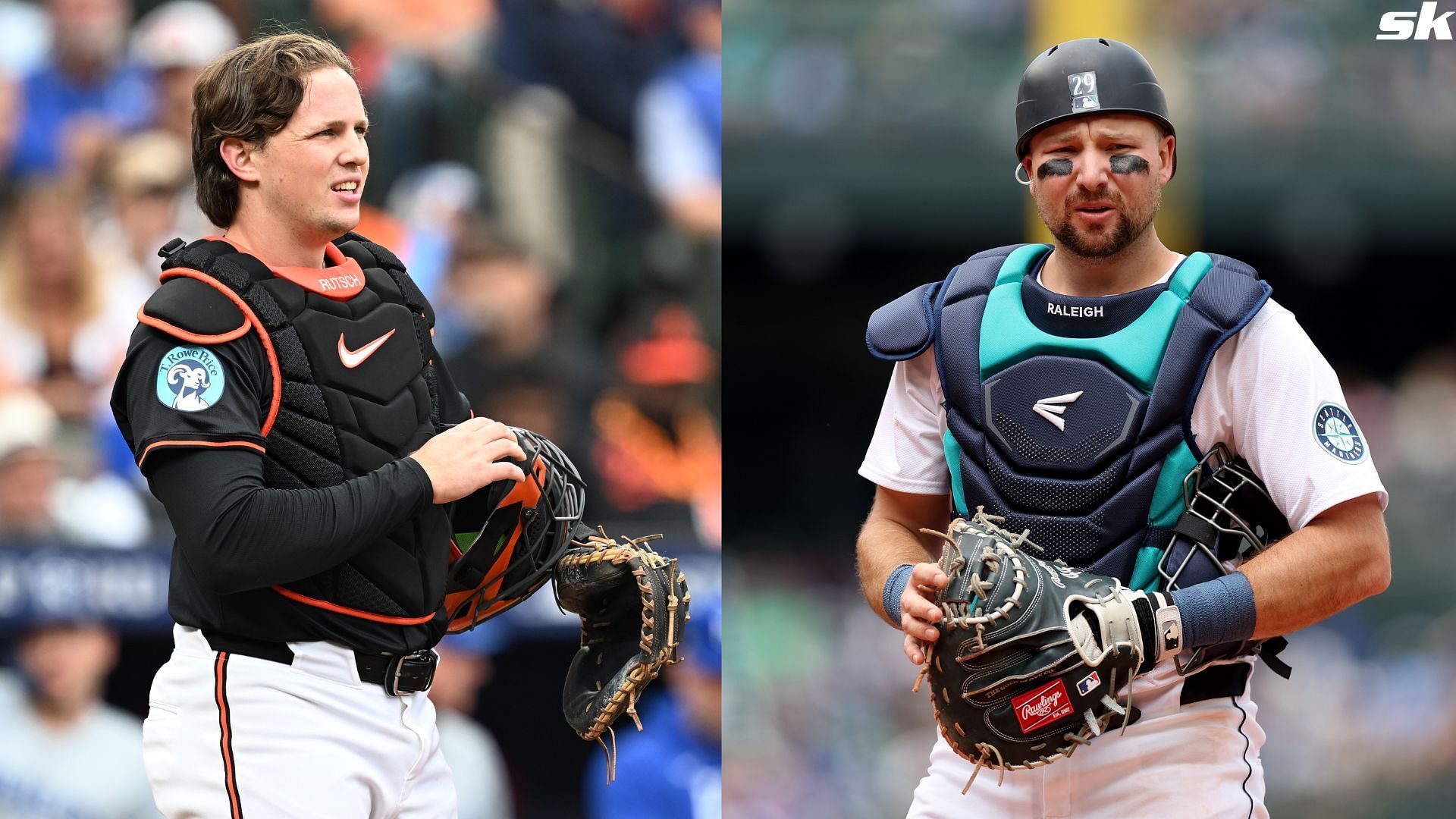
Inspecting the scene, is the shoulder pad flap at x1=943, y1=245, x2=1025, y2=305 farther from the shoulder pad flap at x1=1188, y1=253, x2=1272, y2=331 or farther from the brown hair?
the brown hair

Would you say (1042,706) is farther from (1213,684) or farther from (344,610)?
(344,610)

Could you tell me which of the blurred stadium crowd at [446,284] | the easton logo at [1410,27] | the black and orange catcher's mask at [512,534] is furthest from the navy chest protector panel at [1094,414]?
the easton logo at [1410,27]

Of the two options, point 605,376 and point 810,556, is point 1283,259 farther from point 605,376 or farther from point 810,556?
point 605,376

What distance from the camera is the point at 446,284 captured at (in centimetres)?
675

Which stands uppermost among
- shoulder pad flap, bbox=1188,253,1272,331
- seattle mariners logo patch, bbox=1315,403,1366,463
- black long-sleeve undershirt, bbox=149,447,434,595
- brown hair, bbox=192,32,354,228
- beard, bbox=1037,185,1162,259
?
brown hair, bbox=192,32,354,228

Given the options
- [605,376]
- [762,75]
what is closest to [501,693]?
[605,376]

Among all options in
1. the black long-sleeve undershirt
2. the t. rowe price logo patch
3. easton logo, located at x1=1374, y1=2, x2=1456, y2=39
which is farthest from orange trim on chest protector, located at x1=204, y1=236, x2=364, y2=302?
easton logo, located at x1=1374, y1=2, x2=1456, y2=39

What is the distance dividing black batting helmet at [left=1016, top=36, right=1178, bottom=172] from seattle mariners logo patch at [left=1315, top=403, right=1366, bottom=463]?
58 centimetres

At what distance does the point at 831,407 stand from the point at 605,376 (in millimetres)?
5750

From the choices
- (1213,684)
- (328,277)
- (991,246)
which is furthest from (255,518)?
(991,246)

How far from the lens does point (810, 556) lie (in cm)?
1084

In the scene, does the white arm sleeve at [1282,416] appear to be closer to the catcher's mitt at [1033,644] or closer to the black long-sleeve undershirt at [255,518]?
the catcher's mitt at [1033,644]

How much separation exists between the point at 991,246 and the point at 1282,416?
8933 millimetres

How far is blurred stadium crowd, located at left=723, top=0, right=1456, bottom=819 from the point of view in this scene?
350 inches
